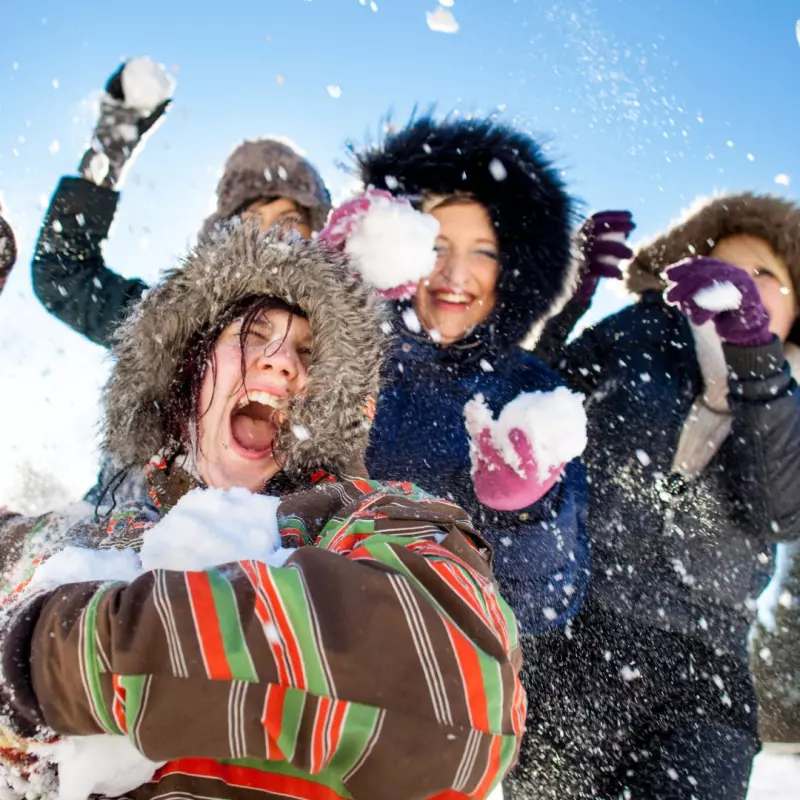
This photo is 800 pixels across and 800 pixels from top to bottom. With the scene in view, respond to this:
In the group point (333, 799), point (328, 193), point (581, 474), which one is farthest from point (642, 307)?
point (333, 799)

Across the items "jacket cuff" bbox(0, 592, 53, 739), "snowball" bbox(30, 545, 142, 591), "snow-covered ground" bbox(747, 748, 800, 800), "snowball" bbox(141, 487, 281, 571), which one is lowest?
"snow-covered ground" bbox(747, 748, 800, 800)

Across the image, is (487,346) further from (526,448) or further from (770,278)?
(770,278)

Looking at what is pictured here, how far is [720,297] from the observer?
7.45 feet

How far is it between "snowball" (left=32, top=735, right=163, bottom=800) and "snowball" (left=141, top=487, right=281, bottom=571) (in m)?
0.29

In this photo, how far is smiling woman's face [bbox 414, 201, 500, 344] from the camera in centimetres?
253

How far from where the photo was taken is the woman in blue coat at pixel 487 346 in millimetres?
2197

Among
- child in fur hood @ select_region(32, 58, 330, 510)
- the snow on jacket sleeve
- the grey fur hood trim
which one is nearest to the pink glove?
the snow on jacket sleeve

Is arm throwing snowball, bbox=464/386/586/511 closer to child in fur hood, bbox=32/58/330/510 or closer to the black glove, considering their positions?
child in fur hood, bbox=32/58/330/510

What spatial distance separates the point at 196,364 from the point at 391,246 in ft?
2.59

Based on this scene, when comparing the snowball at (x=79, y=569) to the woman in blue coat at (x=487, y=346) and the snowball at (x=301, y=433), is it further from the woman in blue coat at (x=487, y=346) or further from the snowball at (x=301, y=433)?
Result: the woman in blue coat at (x=487, y=346)

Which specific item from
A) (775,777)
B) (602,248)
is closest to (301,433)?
(602,248)

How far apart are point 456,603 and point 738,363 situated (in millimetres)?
1740

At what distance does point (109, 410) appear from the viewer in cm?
211

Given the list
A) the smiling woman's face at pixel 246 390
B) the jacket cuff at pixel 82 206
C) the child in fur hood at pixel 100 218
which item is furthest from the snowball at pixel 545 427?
the jacket cuff at pixel 82 206
